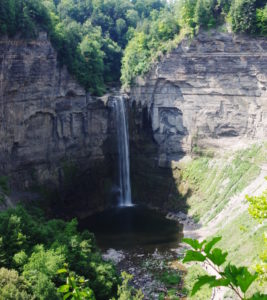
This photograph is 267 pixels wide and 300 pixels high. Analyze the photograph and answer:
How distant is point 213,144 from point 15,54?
792 inches

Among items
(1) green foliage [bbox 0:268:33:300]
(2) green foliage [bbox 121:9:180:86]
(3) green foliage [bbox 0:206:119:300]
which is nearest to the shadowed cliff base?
(2) green foliage [bbox 121:9:180:86]

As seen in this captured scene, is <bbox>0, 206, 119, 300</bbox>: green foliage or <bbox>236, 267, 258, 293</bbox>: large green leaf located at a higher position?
<bbox>236, 267, 258, 293</bbox>: large green leaf

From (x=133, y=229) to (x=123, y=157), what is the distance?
1002 cm

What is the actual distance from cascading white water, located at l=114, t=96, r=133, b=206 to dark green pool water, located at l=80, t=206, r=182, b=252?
6.23ft

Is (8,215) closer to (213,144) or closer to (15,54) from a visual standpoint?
(15,54)

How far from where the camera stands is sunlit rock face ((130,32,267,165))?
3703cm

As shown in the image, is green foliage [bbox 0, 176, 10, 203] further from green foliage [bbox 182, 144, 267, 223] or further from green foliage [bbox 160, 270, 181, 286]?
green foliage [bbox 182, 144, 267, 223]

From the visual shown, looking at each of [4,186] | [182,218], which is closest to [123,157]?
[182,218]

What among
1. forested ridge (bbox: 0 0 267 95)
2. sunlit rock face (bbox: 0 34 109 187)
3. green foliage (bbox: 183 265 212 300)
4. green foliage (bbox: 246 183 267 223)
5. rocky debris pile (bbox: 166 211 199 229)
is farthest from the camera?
rocky debris pile (bbox: 166 211 199 229)

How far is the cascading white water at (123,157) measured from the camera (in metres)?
43.1

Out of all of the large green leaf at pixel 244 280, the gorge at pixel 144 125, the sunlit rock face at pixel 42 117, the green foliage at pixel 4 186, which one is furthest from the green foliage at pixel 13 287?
the gorge at pixel 144 125

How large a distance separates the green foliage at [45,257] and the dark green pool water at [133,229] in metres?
8.21

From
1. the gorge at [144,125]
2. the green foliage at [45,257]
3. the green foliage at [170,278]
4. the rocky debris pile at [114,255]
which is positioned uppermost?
the gorge at [144,125]

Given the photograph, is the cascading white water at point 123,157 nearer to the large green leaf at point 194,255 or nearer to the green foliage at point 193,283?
the green foliage at point 193,283
